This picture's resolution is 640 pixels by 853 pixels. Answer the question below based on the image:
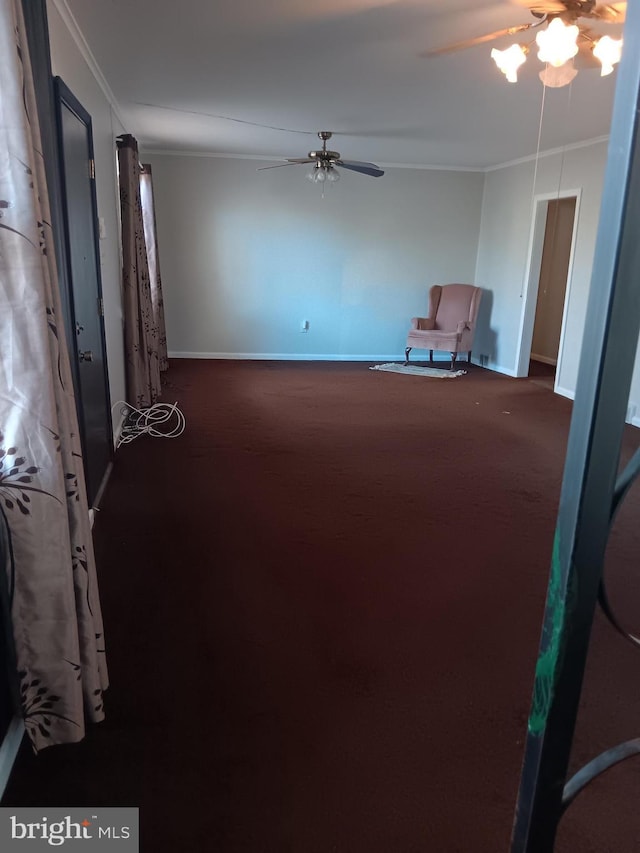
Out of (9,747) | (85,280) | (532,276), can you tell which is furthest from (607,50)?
(532,276)

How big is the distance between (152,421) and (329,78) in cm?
274

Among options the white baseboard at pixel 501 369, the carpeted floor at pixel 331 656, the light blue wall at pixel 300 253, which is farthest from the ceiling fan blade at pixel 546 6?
the light blue wall at pixel 300 253

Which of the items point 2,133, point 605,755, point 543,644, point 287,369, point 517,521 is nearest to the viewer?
point 543,644

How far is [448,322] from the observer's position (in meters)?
7.54

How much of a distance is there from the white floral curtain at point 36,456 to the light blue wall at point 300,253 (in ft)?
20.3

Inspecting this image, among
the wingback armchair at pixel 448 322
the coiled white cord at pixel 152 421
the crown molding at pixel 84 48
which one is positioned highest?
the crown molding at pixel 84 48

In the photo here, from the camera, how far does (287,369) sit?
7121mm

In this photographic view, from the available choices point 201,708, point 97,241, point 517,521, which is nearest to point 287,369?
point 97,241

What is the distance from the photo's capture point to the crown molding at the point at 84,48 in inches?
112

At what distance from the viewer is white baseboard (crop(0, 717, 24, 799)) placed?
1446 millimetres

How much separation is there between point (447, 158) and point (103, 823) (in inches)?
279

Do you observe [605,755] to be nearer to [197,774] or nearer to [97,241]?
[197,774]

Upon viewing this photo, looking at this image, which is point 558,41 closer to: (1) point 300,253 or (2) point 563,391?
(2) point 563,391

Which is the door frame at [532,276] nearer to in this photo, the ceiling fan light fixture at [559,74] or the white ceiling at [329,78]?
the white ceiling at [329,78]
